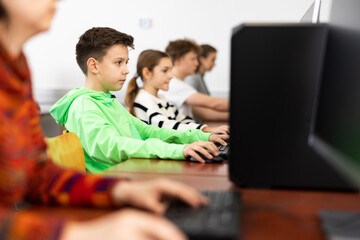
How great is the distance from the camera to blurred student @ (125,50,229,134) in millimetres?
2154

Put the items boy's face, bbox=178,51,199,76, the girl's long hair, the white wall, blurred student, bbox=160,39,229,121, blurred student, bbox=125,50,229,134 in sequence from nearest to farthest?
blurred student, bbox=125,50,229,134 → the girl's long hair → blurred student, bbox=160,39,229,121 → boy's face, bbox=178,51,199,76 → the white wall

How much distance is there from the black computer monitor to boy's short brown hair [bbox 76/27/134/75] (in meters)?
1.15

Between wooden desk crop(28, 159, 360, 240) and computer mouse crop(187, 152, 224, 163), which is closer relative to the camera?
wooden desk crop(28, 159, 360, 240)

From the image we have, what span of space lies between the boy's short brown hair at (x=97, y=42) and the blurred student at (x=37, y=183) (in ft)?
3.55

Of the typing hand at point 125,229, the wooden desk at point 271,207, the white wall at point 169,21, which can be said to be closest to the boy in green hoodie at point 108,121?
the wooden desk at point 271,207

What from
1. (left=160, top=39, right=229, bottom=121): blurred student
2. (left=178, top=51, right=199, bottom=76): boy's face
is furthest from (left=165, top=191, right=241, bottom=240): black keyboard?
(left=178, top=51, right=199, bottom=76): boy's face

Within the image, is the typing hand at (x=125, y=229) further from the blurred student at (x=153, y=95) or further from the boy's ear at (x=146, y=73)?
the boy's ear at (x=146, y=73)

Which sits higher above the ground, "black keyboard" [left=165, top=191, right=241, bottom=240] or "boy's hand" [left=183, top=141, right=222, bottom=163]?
"black keyboard" [left=165, top=191, right=241, bottom=240]

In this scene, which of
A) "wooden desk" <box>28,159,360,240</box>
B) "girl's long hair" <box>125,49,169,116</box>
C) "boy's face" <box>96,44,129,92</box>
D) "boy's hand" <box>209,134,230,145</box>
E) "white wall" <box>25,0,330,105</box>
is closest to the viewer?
"wooden desk" <box>28,159,360,240</box>

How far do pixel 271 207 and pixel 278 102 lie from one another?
22 cm

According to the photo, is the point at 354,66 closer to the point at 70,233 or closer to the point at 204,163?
the point at 70,233

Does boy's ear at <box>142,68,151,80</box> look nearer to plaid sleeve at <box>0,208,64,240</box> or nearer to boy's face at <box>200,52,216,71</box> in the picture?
boy's face at <box>200,52,216,71</box>

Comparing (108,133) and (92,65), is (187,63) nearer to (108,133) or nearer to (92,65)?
(92,65)

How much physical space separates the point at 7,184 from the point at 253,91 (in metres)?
0.47
